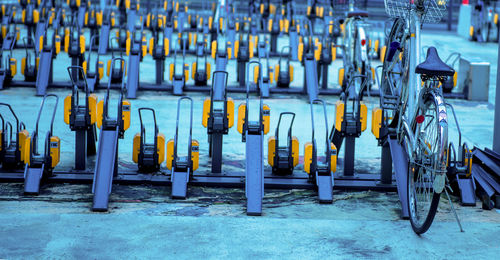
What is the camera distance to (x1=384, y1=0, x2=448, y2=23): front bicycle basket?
7074mm

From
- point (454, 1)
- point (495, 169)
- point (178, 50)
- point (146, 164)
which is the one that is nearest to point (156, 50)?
point (178, 50)

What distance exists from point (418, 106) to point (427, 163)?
557 millimetres

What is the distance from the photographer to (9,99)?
1277 centimetres

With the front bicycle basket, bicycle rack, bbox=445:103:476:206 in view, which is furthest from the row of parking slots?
the front bicycle basket

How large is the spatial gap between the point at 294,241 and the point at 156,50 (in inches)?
323

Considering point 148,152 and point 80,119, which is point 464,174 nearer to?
point 148,152

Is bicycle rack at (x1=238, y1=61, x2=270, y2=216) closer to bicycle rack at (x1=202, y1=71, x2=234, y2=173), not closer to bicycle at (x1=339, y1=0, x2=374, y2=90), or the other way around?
bicycle rack at (x1=202, y1=71, x2=234, y2=173)

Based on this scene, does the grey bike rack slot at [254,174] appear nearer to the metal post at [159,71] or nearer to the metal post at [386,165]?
the metal post at [386,165]

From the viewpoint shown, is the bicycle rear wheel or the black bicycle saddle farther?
the black bicycle saddle

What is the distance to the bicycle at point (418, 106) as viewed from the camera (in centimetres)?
607

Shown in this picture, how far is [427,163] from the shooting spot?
638 cm

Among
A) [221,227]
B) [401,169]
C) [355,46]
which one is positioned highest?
[355,46]

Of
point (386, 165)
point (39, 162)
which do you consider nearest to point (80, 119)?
point (39, 162)

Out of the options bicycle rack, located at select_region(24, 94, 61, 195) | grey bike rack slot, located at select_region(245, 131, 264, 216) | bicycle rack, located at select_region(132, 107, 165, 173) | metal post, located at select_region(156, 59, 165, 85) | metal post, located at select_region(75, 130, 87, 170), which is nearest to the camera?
grey bike rack slot, located at select_region(245, 131, 264, 216)
